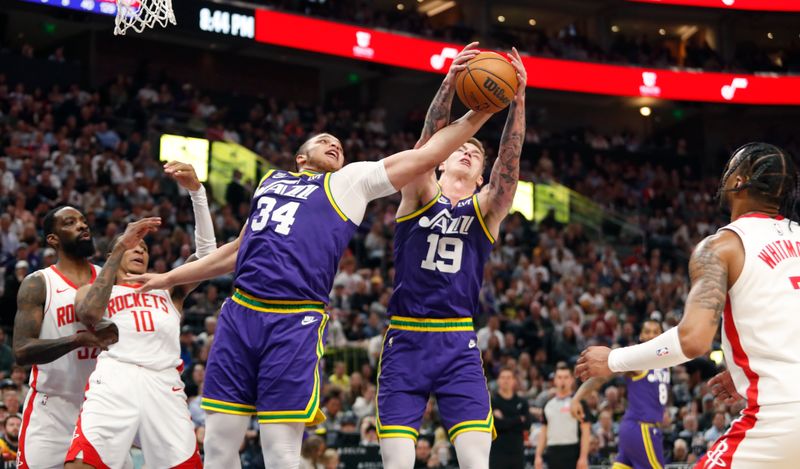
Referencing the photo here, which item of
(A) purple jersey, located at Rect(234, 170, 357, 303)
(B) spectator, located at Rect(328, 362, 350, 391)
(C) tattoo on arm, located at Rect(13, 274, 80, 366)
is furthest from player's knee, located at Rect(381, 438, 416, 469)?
(B) spectator, located at Rect(328, 362, 350, 391)

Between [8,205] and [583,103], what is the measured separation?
Answer: 71.2 ft

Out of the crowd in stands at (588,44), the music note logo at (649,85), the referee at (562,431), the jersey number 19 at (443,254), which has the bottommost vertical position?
the referee at (562,431)

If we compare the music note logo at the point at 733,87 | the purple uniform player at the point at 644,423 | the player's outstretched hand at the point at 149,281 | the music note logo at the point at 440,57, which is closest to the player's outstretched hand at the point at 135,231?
the player's outstretched hand at the point at 149,281

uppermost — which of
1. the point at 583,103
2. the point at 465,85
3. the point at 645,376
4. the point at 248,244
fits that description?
the point at 583,103

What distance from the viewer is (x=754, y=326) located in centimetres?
414

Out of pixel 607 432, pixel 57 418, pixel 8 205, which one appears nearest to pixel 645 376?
pixel 607 432

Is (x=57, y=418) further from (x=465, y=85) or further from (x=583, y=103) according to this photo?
(x=583, y=103)

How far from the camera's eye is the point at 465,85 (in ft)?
19.4

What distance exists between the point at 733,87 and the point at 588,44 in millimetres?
4455

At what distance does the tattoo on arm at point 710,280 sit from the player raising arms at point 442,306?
2168 mm

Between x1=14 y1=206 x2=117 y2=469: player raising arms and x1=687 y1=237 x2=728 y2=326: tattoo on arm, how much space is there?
12.2 feet

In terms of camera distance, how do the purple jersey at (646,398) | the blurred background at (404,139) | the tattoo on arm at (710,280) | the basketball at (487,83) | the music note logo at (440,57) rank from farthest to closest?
the music note logo at (440,57), the blurred background at (404,139), the purple jersey at (646,398), the basketball at (487,83), the tattoo on arm at (710,280)

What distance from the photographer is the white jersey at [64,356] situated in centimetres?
663

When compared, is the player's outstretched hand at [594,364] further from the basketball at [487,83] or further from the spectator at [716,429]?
the spectator at [716,429]
